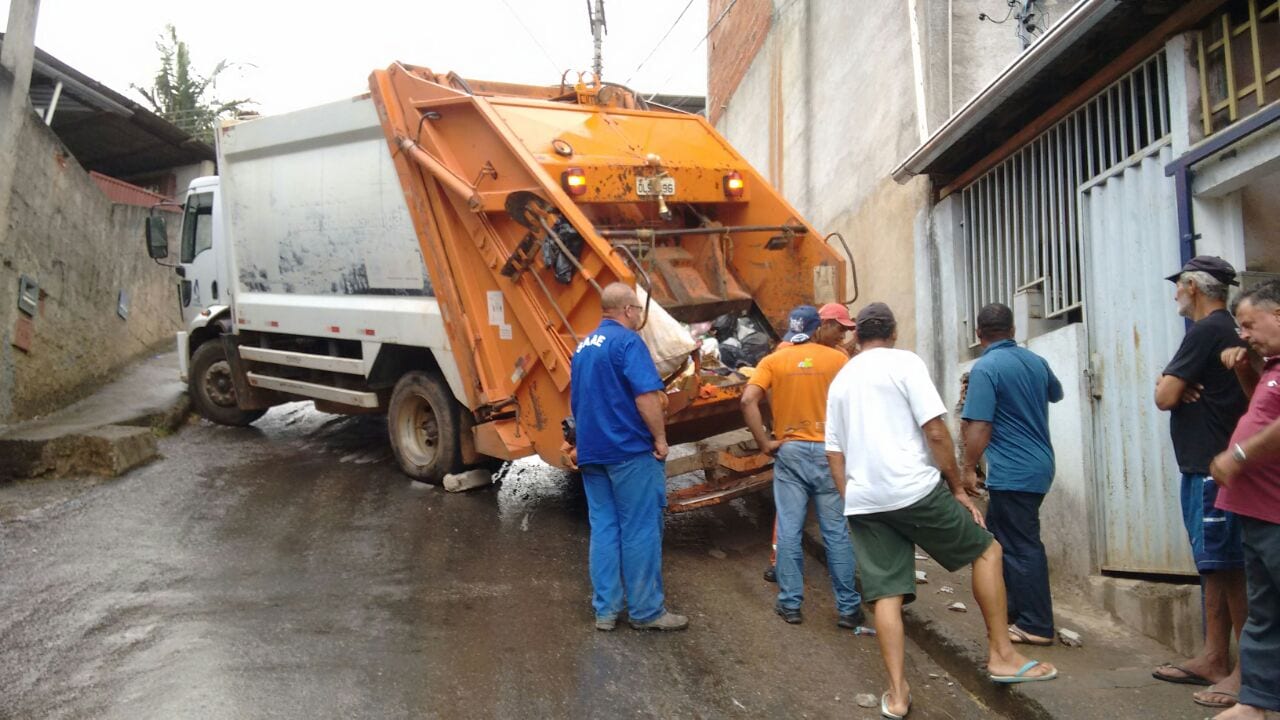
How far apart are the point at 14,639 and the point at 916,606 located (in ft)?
12.9

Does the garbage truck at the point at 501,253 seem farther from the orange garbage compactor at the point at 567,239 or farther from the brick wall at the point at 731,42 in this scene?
the brick wall at the point at 731,42

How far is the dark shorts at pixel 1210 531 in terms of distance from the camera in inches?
134

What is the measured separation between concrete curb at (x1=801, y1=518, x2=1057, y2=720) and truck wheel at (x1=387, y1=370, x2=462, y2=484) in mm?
3335

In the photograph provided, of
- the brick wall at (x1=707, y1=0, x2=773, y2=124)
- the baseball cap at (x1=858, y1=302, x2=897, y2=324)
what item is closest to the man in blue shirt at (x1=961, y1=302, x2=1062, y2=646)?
the baseball cap at (x1=858, y1=302, x2=897, y2=324)

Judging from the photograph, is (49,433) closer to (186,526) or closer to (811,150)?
(186,526)

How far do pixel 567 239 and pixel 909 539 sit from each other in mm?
2654

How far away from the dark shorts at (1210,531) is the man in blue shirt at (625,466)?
2.07 metres

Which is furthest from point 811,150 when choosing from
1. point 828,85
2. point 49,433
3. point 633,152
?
point 49,433

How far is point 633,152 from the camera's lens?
633 centimetres

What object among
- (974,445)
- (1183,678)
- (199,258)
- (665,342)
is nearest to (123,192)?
(199,258)

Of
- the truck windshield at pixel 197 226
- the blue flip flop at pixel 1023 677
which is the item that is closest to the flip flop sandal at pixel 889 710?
the blue flip flop at pixel 1023 677

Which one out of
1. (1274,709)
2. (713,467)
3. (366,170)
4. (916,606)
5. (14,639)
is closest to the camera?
(1274,709)

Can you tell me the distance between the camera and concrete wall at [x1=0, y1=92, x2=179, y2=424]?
904 cm

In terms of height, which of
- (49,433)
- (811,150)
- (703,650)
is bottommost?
(703,650)
